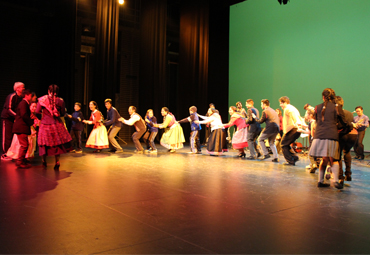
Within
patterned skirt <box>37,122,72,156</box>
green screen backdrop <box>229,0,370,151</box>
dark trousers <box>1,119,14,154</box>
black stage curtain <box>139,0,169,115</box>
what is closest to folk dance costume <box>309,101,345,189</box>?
patterned skirt <box>37,122,72,156</box>

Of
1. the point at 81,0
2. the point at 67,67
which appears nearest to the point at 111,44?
the point at 67,67

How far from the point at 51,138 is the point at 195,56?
8187 mm

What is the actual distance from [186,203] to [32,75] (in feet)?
33.2

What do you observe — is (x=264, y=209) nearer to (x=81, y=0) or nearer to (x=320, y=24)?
(x=320, y=24)

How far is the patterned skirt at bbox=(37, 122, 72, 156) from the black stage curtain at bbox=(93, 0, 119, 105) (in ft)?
19.8

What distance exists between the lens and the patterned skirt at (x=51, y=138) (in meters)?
4.91

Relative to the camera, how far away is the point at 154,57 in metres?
12.1

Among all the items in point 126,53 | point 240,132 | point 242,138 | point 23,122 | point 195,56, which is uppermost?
point 126,53

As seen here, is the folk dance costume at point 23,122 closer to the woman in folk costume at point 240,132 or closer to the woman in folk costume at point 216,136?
the woman in folk costume at point 216,136

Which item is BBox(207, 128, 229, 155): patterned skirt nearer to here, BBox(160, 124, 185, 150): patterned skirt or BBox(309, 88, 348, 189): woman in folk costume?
BBox(160, 124, 185, 150): patterned skirt

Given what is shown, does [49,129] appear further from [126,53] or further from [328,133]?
[126,53]

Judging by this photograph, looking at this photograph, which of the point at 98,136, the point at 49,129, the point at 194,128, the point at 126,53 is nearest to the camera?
the point at 49,129

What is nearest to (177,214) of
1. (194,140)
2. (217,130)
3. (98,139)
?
(217,130)

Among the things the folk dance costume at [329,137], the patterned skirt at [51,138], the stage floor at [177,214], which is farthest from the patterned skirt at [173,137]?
the folk dance costume at [329,137]
